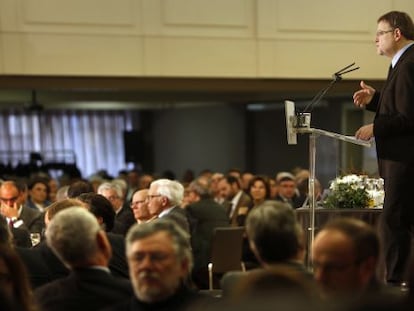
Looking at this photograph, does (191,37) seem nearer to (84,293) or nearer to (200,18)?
(200,18)

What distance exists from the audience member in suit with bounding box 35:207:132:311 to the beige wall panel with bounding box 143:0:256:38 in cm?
637

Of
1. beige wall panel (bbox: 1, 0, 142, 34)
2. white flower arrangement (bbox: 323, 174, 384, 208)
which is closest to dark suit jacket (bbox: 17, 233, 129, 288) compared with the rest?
white flower arrangement (bbox: 323, 174, 384, 208)

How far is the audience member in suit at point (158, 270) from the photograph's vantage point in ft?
9.55

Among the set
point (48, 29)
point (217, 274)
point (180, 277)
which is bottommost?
point (217, 274)

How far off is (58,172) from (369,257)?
16204mm

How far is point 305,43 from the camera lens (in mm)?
9750

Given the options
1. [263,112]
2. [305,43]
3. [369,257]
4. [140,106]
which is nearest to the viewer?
[369,257]

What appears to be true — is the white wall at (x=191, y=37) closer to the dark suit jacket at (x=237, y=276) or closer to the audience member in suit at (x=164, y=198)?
the audience member in suit at (x=164, y=198)

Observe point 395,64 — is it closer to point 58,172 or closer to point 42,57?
point 42,57

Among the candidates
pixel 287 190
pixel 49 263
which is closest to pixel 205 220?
pixel 287 190

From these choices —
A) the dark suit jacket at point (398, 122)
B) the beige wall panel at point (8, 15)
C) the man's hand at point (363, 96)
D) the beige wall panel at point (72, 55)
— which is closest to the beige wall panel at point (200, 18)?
the beige wall panel at point (72, 55)

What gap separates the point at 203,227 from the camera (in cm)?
834

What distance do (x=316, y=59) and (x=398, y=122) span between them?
545cm

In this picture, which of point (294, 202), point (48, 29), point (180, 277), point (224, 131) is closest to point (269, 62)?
point (294, 202)
